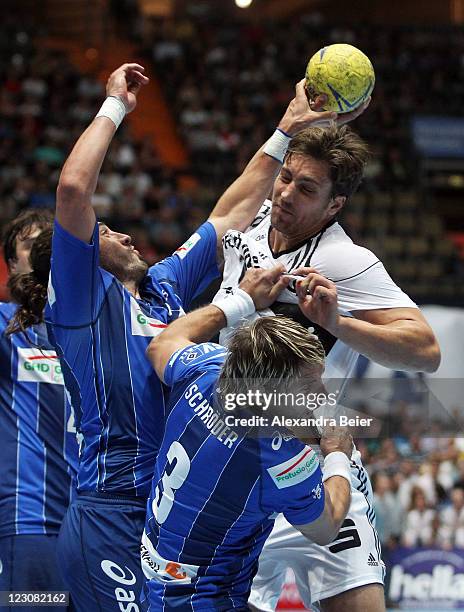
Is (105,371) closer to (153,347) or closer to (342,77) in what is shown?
(153,347)

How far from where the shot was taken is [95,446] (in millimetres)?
3355

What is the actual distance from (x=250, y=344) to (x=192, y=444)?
34cm

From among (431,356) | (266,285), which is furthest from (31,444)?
(431,356)

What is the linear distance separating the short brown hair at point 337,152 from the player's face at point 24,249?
1.22 meters

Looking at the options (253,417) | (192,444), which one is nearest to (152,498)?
(192,444)

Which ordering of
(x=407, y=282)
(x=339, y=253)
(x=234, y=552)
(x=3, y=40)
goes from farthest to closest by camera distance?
(x=3, y=40) → (x=407, y=282) → (x=339, y=253) → (x=234, y=552)

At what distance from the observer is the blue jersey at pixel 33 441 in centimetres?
379

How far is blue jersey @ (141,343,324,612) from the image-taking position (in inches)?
108

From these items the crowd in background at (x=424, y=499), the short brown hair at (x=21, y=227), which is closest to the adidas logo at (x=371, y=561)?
the short brown hair at (x=21, y=227)

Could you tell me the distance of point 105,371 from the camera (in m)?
3.33

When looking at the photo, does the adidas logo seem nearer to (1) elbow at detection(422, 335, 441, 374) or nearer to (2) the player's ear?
(1) elbow at detection(422, 335, 441, 374)

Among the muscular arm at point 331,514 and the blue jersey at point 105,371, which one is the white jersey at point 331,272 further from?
the muscular arm at point 331,514

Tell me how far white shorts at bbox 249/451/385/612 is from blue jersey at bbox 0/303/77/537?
85cm

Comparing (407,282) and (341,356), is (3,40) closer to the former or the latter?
(407,282)
